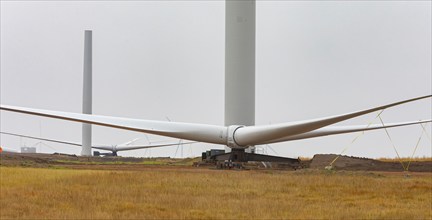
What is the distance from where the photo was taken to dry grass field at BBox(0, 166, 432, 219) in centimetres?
2519

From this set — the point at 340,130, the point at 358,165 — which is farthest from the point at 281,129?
the point at 358,165

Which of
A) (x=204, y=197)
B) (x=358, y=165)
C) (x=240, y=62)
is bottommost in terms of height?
A: (x=204, y=197)

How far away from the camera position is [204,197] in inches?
1167

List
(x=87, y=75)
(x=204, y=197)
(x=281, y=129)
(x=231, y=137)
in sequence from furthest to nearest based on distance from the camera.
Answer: (x=87, y=75)
(x=231, y=137)
(x=281, y=129)
(x=204, y=197)

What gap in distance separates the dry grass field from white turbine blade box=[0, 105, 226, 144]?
24.3 ft

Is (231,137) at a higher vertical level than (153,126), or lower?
lower

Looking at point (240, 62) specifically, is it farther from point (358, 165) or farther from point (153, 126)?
point (153, 126)

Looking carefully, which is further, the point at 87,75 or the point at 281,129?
the point at 87,75

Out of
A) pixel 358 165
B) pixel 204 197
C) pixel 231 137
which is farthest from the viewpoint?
pixel 358 165

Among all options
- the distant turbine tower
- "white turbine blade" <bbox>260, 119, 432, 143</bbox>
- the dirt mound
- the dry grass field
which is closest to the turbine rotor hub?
"white turbine blade" <bbox>260, 119, 432, 143</bbox>

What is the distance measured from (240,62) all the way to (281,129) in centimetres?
1364

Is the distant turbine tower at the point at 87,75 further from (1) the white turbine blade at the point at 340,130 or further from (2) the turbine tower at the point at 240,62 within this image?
(1) the white turbine blade at the point at 340,130

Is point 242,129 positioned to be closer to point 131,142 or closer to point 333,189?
point 333,189

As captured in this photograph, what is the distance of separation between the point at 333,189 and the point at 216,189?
5.13 m
